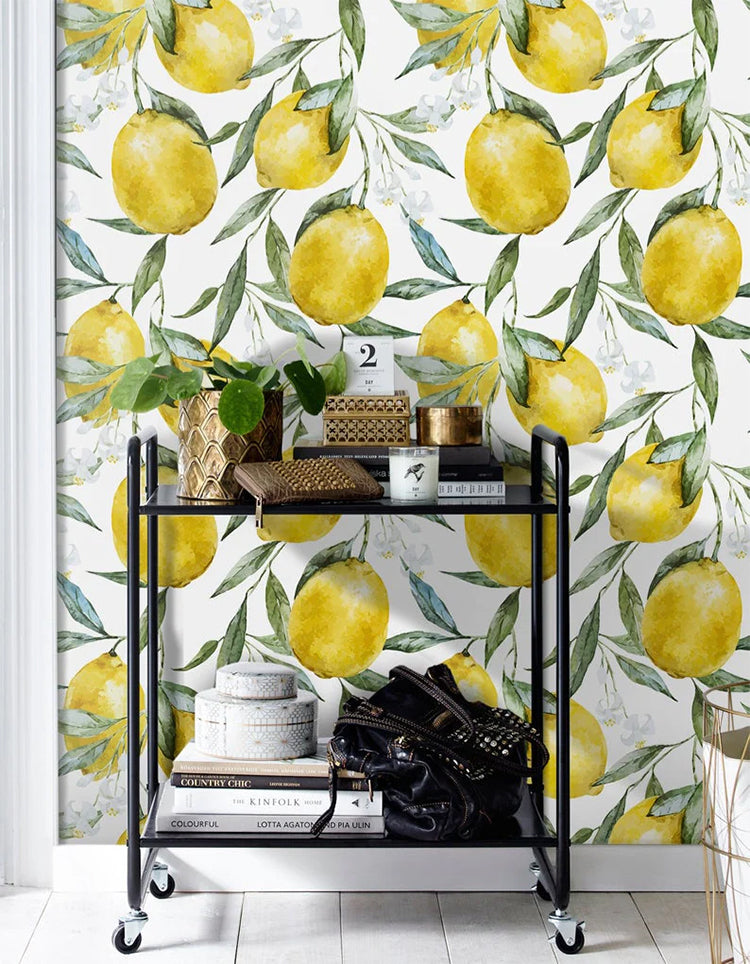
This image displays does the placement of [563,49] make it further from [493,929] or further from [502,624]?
[493,929]

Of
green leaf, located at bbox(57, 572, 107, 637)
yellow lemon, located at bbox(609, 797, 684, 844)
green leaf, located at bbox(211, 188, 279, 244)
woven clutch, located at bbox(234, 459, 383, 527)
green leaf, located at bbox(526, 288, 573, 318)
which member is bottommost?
yellow lemon, located at bbox(609, 797, 684, 844)

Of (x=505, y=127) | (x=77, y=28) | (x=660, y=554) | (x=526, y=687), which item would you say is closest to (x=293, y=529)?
(x=526, y=687)

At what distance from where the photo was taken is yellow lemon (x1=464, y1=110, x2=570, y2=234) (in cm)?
204

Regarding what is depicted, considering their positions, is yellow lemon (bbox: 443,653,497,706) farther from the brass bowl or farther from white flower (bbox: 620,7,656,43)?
white flower (bbox: 620,7,656,43)

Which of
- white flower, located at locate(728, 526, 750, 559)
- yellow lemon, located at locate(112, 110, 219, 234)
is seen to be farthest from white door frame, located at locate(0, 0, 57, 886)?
white flower, located at locate(728, 526, 750, 559)

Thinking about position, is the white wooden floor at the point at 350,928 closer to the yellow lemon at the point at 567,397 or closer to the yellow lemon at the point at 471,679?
the yellow lemon at the point at 471,679

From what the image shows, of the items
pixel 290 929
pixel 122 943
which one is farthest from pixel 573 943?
pixel 122 943

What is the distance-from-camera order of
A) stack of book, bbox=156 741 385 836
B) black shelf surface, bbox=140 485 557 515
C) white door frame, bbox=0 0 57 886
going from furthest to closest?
white door frame, bbox=0 0 57 886 → stack of book, bbox=156 741 385 836 → black shelf surface, bbox=140 485 557 515

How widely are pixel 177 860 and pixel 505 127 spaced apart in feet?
4.75

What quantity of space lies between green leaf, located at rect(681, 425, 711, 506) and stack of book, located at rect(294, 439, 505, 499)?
401mm

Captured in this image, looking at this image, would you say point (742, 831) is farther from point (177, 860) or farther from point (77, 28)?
point (77, 28)

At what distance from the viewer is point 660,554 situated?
2105 millimetres

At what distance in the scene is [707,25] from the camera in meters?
2.04

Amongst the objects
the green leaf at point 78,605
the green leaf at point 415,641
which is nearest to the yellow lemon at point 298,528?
the green leaf at point 415,641
